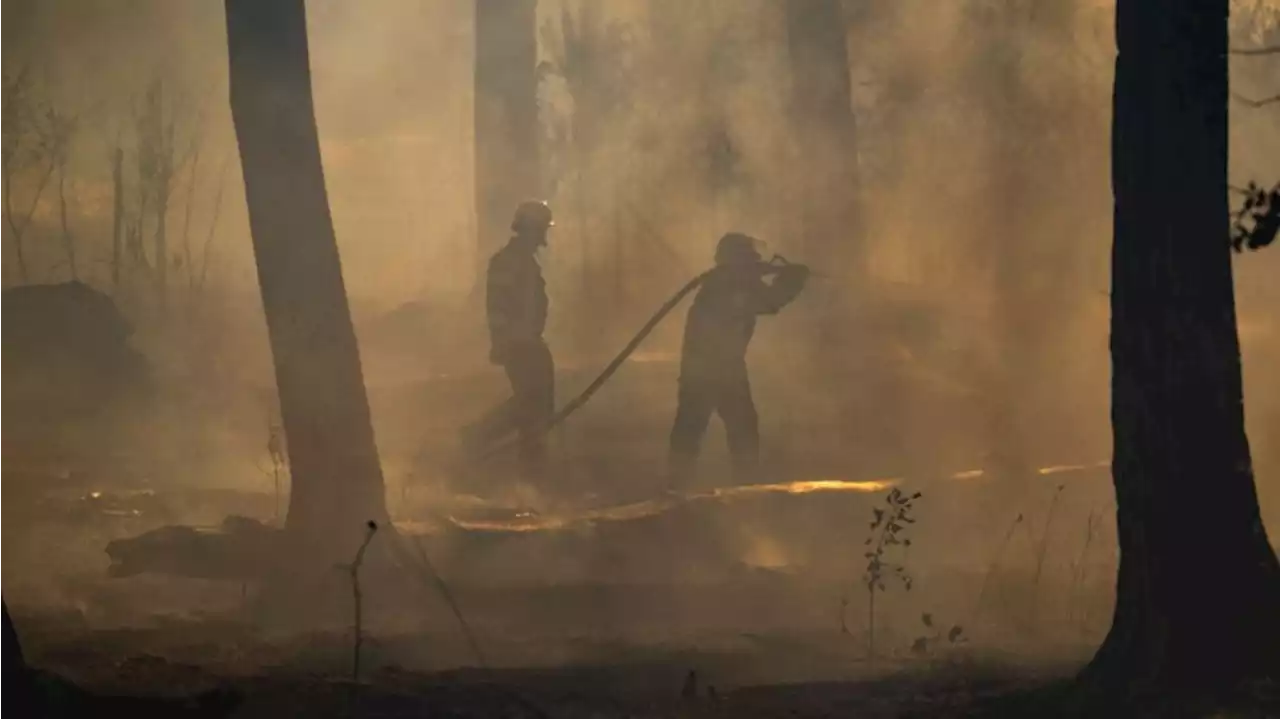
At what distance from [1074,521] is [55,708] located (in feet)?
5.84

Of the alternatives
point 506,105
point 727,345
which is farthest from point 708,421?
point 506,105

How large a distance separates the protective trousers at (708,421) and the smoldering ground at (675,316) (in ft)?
0.09

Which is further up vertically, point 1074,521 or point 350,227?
point 350,227

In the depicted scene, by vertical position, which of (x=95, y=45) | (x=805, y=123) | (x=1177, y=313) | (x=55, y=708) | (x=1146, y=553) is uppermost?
(x=95, y=45)

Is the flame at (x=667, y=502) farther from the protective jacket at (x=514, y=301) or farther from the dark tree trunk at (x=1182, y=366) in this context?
the dark tree trunk at (x=1182, y=366)

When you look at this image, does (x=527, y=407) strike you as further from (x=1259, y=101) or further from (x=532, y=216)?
(x=1259, y=101)

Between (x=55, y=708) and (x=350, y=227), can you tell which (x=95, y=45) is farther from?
(x=55, y=708)

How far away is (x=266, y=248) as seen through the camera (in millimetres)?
1798

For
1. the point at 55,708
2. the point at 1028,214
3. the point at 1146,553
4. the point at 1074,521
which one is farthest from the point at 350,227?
the point at 1146,553

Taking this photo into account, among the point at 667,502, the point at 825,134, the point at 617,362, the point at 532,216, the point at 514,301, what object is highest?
the point at 825,134

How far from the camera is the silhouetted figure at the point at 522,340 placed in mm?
1783

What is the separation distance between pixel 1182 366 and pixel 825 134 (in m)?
0.70

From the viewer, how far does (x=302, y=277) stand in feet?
5.89

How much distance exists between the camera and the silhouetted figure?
1.78m
